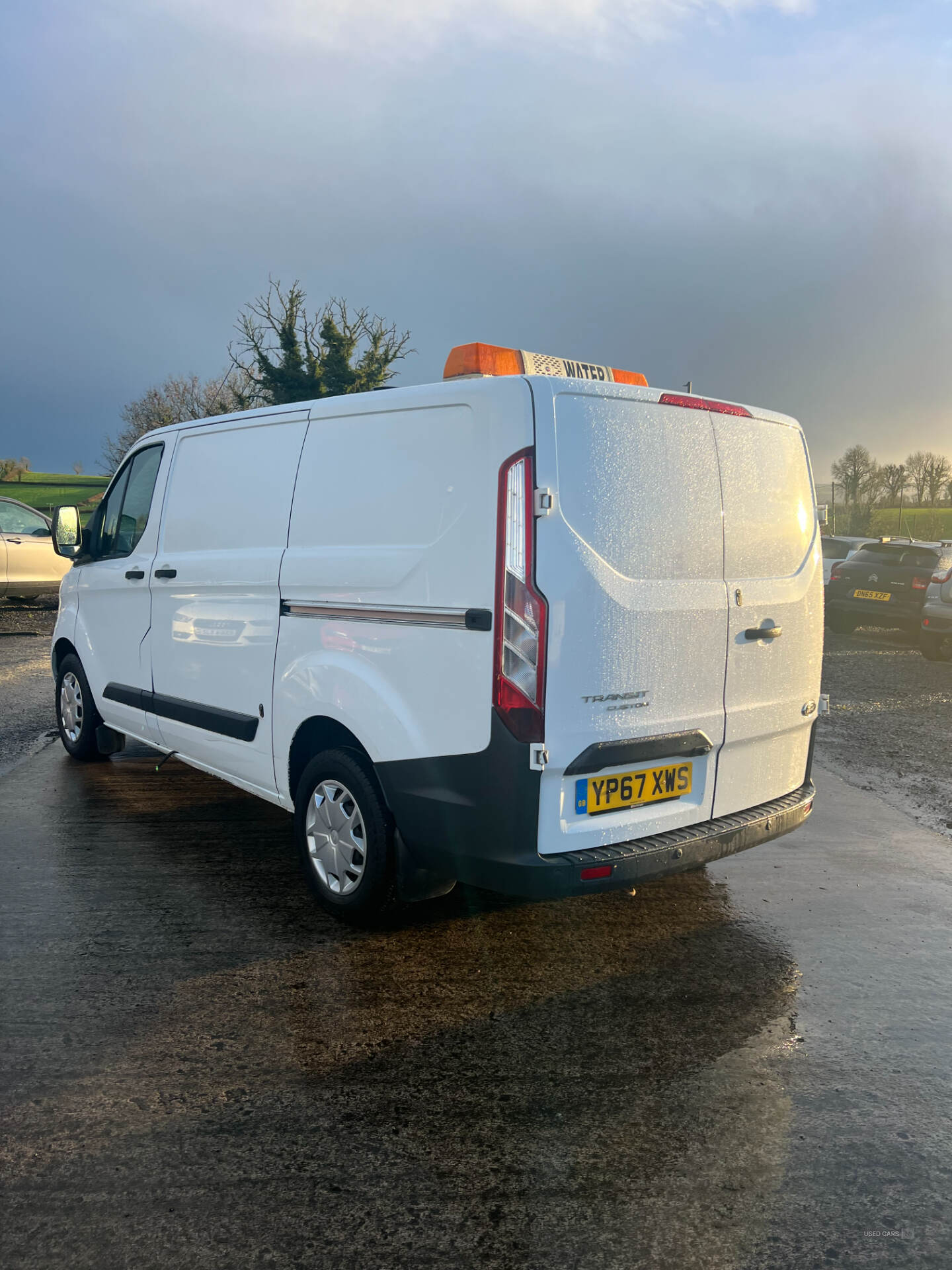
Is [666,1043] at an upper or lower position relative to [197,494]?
lower

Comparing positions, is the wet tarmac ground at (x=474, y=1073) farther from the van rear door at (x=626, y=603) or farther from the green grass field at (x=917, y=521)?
the green grass field at (x=917, y=521)

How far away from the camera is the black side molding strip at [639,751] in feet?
11.7

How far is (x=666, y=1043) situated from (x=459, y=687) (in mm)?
1341

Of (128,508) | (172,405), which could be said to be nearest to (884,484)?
(172,405)

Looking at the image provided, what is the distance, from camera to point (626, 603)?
364cm

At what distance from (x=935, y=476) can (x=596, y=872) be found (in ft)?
275

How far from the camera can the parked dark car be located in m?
13.0

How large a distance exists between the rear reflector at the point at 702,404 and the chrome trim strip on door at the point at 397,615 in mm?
1121

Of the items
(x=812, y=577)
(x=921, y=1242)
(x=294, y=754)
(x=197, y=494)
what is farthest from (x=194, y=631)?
(x=921, y=1242)

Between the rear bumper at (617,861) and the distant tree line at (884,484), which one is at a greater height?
the distant tree line at (884,484)

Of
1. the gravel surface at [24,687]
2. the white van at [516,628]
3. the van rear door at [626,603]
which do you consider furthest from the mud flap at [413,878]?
the gravel surface at [24,687]

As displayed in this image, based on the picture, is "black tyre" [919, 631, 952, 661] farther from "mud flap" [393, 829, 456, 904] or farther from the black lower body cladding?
"mud flap" [393, 829, 456, 904]

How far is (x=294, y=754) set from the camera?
4.52 meters

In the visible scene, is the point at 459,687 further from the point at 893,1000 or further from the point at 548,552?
the point at 893,1000
